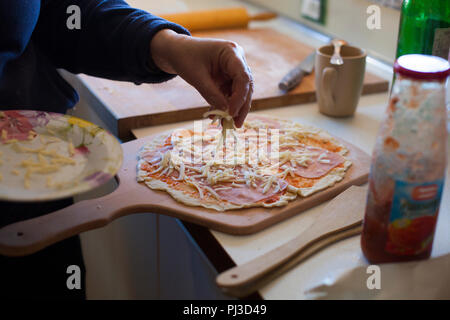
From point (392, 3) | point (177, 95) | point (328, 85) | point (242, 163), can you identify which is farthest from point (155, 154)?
point (392, 3)

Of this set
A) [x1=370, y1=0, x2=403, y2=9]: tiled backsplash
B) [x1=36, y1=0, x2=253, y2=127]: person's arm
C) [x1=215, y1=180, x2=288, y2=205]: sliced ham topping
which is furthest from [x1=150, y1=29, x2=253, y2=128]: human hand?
[x1=370, y1=0, x2=403, y2=9]: tiled backsplash

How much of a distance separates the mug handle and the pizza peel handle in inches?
14.5

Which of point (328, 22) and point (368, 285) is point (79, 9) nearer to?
point (368, 285)

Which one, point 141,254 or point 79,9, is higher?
point 79,9

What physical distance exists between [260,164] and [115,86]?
0.53m

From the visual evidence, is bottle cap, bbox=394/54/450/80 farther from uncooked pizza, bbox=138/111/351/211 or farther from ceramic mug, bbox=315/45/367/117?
ceramic mug, bbox=315/45/367/117

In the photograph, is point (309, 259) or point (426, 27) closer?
point (309, 259)

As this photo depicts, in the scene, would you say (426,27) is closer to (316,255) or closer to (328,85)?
(328,85)

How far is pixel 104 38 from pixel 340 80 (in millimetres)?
530

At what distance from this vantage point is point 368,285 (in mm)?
605

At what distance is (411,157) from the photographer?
558 mm

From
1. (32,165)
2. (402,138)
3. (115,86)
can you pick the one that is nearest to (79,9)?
(115,86)

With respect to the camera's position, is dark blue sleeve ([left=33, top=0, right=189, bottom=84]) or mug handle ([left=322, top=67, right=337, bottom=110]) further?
mug handle ([left=322, top=67, right=337, bottom=110])

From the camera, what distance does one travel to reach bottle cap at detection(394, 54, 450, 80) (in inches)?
21.0
